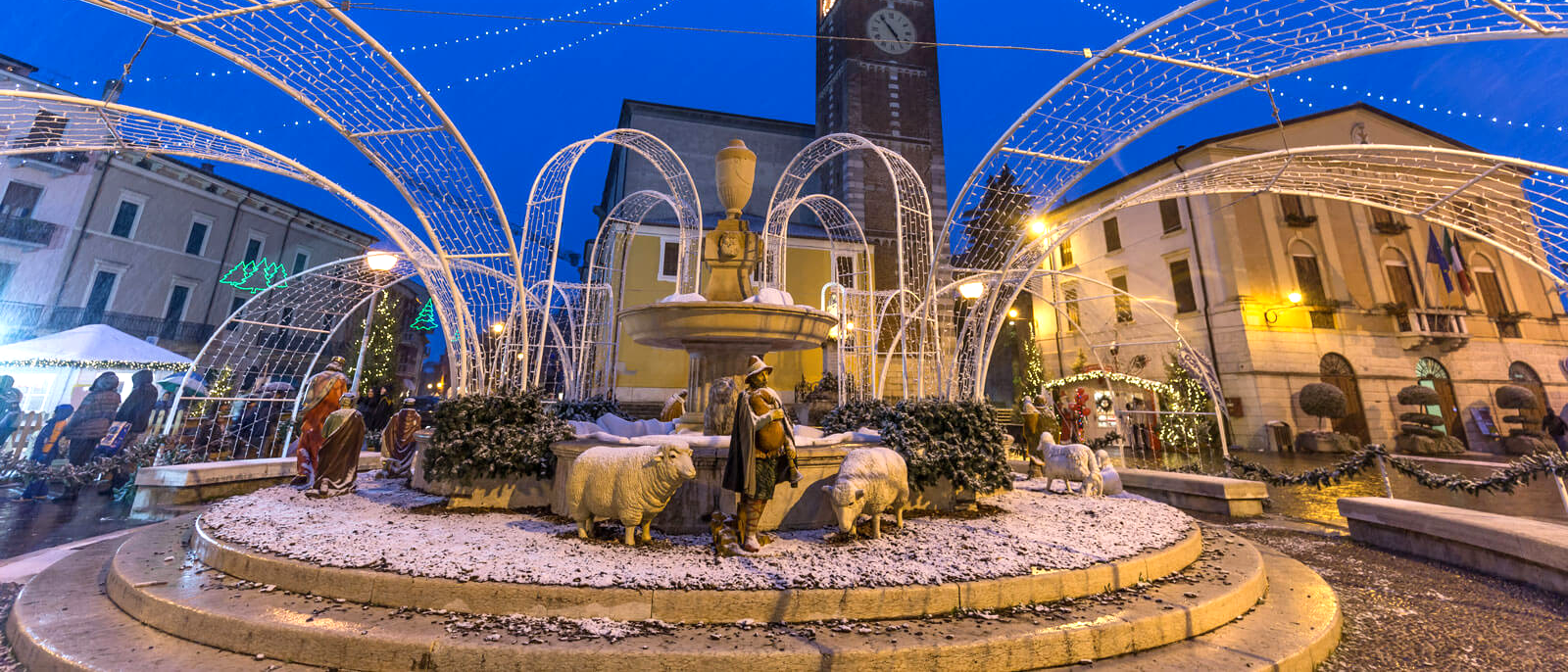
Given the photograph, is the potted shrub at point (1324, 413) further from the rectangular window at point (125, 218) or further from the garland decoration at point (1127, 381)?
the rectangular window at point (125, 218)

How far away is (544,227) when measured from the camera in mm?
9094

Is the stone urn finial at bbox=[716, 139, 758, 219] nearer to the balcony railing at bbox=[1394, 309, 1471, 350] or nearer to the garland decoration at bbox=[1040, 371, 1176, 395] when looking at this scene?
the garland decoration at bbox=[1040, 371, 1176, 395]

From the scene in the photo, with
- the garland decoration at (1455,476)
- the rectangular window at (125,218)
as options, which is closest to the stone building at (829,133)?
the garland decoration at (1455,476)

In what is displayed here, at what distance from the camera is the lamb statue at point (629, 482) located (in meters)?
4.80

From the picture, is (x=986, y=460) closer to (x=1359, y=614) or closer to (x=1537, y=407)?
(x=1359, y=614)

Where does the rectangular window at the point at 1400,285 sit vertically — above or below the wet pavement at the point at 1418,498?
above

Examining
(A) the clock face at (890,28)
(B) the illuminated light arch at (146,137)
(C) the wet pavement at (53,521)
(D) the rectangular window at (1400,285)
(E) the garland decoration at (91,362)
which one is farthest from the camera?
(A) the clock face at (890,28)

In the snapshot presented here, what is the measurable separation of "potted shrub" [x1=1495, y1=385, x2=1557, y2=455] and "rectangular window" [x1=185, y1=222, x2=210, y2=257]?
178 ft

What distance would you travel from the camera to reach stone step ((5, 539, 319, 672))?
10.5 feet

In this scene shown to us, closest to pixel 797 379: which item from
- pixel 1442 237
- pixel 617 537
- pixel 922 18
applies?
pixel 617 537

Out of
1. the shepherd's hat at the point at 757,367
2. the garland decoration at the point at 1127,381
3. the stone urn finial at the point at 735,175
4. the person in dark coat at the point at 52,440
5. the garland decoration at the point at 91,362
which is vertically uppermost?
the stone urn finial at the point at 735,175

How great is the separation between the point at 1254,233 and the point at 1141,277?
423 cm

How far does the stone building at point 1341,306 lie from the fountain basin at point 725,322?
54.7ft

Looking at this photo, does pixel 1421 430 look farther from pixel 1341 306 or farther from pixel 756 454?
pixel 756 454
